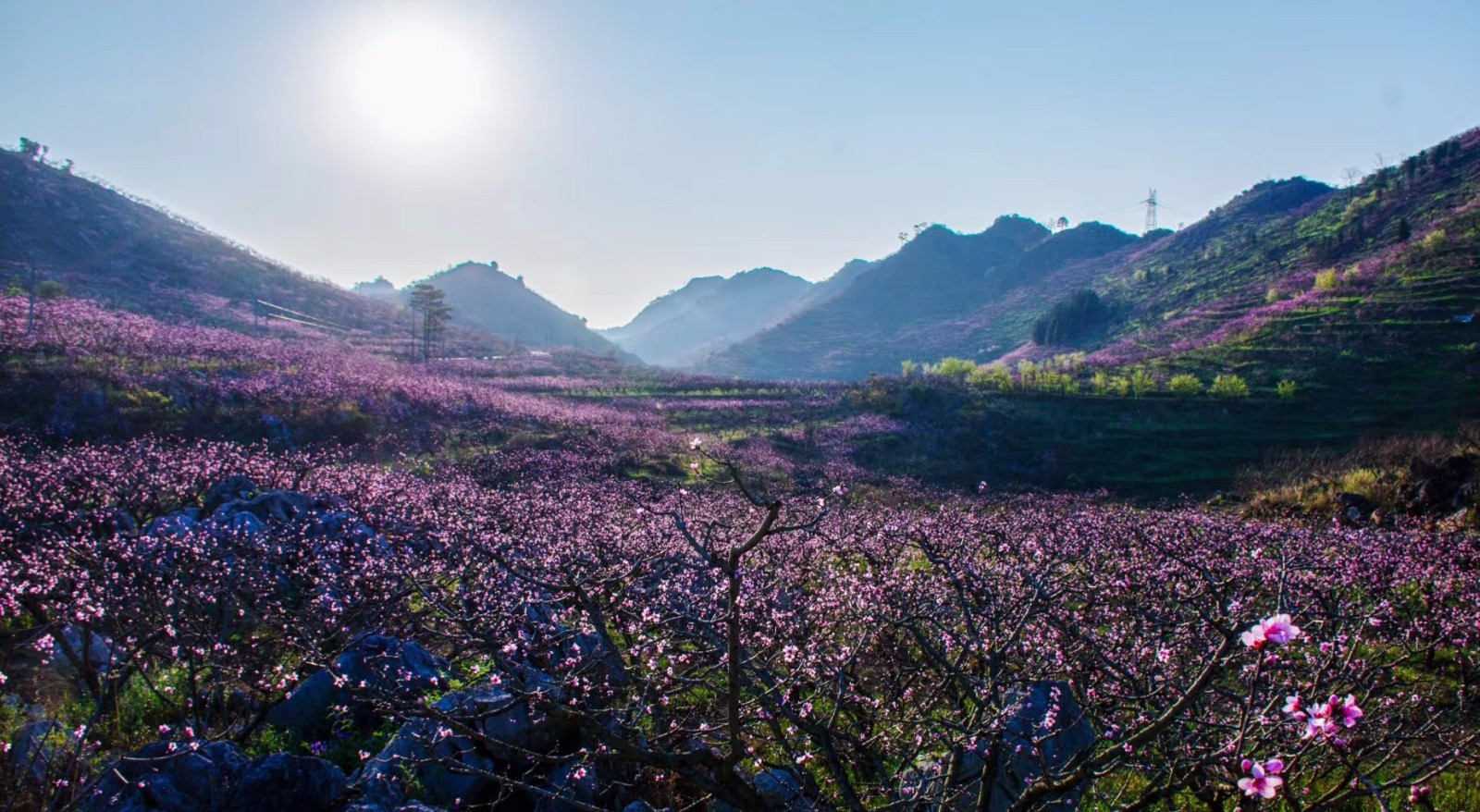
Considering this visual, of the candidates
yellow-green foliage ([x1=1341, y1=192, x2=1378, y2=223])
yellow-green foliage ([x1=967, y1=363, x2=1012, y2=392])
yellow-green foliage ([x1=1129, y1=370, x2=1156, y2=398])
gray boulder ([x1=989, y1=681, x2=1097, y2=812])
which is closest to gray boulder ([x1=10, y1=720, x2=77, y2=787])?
gray boulder ([x1=989, y1=681, x2=1097, y2=812])

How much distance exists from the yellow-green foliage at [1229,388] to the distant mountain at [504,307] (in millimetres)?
93576

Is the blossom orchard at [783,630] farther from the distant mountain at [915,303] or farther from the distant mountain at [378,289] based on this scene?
the distant mountain at [378,289]

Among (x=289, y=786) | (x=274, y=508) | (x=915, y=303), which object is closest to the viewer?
(x=289, y=786)

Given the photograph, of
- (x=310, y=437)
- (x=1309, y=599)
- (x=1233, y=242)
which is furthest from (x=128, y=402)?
(x=1233, y=242)

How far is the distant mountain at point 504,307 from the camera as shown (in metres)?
121

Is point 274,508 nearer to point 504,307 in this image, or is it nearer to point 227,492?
point 227,492

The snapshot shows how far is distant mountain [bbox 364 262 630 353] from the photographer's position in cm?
12106

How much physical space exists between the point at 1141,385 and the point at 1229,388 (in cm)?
417

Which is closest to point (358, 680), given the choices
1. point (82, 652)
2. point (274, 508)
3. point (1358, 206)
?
point (82, 652)

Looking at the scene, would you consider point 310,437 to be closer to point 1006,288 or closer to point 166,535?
point 166,535

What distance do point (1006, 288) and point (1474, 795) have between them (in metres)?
122

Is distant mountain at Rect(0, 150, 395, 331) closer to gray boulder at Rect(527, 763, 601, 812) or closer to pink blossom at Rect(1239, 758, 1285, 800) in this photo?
gray boulder at Rect(527, 763, 601, 812)

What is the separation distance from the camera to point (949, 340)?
319 ft

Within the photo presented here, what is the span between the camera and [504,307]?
131000 millimetres
